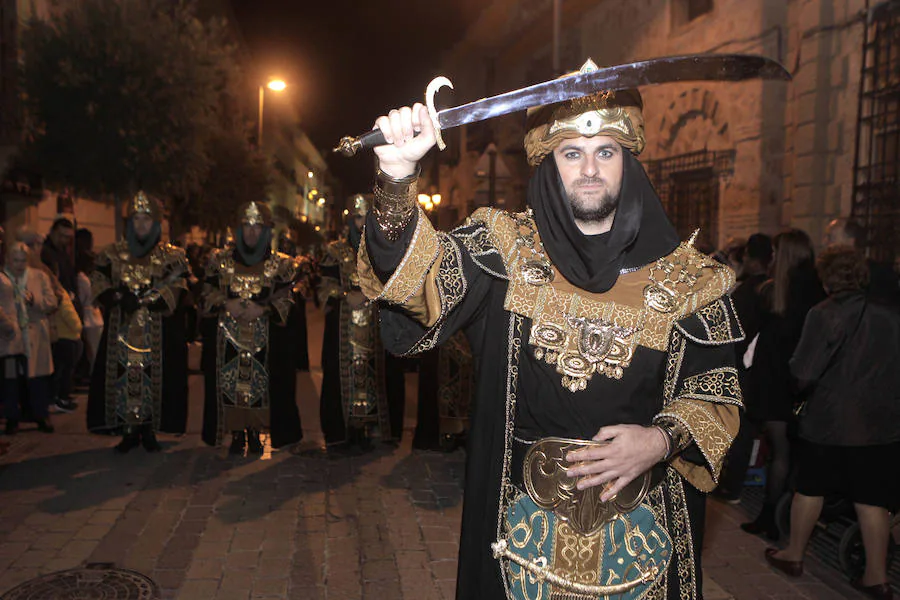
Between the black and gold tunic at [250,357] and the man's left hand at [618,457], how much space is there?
18.4ft

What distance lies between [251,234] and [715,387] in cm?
578

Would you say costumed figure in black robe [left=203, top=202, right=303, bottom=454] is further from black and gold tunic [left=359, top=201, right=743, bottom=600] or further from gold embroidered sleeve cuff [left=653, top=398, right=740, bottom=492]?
gold embroidered sleeve cuff [left=653, top=398, right=740, bottom=492]

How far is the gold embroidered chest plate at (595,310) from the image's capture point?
7.48ft

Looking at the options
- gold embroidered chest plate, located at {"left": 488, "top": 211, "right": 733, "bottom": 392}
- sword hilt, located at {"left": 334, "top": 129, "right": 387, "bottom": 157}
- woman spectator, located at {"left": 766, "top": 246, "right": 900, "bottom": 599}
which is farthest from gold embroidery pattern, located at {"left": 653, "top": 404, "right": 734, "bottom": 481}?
woman spectator, located at {"left": 766, "top": 246, "right": 900, "bottom": 599}

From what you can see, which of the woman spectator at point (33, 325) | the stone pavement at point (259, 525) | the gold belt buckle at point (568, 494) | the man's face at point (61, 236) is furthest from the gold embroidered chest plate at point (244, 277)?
the gold belt buckle at point (568, 494)

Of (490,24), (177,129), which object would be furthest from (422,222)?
(490,24)

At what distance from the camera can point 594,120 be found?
7.73 feet

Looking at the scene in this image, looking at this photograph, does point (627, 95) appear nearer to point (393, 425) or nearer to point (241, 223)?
point (241, 223)

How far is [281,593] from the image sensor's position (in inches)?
175

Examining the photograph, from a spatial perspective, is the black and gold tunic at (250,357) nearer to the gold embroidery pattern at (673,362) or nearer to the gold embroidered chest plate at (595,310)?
the gold embroidered chest plate at (595,310)

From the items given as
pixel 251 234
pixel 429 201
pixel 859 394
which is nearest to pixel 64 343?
pixel 251 234

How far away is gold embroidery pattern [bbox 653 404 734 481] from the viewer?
7.43ft

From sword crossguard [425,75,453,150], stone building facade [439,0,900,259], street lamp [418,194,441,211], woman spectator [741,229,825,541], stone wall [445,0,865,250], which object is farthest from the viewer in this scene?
street lamp [418,194,441,211]

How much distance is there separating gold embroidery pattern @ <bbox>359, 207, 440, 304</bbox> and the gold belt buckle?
646 millimetres
